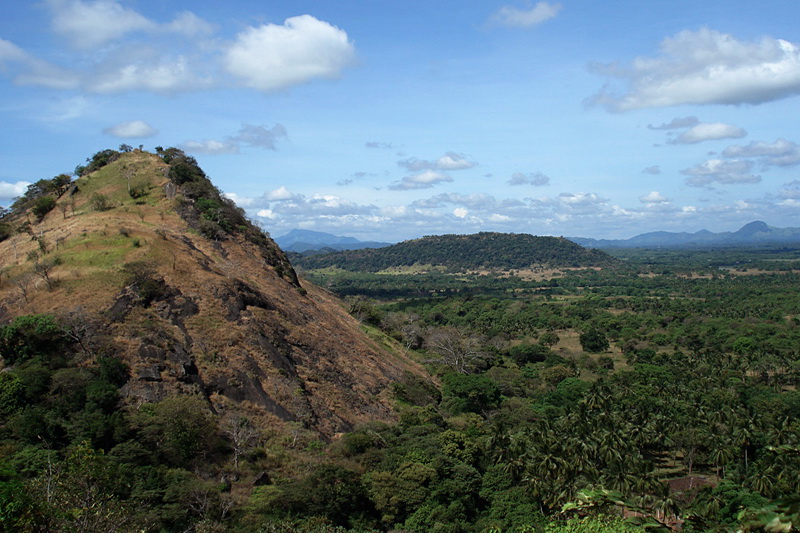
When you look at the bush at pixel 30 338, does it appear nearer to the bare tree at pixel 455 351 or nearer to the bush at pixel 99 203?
the bush at pixel 99 203

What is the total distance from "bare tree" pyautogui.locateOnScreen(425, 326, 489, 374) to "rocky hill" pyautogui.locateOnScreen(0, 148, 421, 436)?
714 cm

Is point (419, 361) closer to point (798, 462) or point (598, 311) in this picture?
point (798, 462)

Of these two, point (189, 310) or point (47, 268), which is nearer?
point (47, 268)

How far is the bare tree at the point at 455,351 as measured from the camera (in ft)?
205

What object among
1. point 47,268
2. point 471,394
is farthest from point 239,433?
point 471,394

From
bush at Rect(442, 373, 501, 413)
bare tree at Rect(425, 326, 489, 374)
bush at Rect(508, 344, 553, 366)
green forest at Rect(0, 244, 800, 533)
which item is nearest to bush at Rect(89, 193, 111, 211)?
green forest at Rect(0, 244, 800, 533)

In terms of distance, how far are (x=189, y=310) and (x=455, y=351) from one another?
1410 inches

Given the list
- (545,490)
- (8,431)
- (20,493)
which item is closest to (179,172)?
(8,431)

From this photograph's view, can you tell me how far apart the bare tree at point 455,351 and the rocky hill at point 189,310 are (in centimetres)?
714

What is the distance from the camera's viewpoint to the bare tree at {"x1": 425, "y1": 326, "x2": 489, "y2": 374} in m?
62.6

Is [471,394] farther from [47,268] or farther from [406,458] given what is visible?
[47,268]

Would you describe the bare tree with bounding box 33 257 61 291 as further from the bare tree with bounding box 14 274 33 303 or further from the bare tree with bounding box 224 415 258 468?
the bare tree with bounding box 224 415 258 468

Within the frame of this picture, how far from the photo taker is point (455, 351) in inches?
2596

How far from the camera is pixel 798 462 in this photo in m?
34.0
